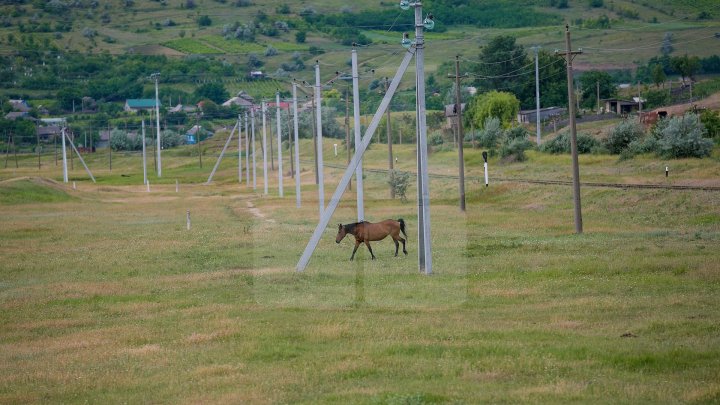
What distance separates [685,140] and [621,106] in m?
55.2

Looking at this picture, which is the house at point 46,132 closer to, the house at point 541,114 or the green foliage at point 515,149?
the house at point 541,114

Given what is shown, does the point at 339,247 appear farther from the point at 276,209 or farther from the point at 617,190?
the point at 276,209

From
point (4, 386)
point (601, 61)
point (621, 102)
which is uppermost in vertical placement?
point (601, 61)

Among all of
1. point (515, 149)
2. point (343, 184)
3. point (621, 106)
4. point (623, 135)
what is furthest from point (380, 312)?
point (621, 106)

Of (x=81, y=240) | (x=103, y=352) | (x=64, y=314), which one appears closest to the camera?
(x=103, y=352)

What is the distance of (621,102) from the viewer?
115m

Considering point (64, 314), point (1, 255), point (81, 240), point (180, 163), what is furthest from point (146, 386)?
point (180, 163)

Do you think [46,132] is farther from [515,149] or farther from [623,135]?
[623,135]

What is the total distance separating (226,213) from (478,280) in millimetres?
34746

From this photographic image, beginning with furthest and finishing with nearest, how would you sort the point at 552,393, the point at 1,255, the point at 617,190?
the point at 617,190 < the point at 1,255 < the point at 552,393

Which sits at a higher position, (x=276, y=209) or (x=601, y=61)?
(x=601, y=61)

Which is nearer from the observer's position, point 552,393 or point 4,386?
point 552,393

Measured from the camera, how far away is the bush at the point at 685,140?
6066 cm

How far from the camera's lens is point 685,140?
2383 inches
